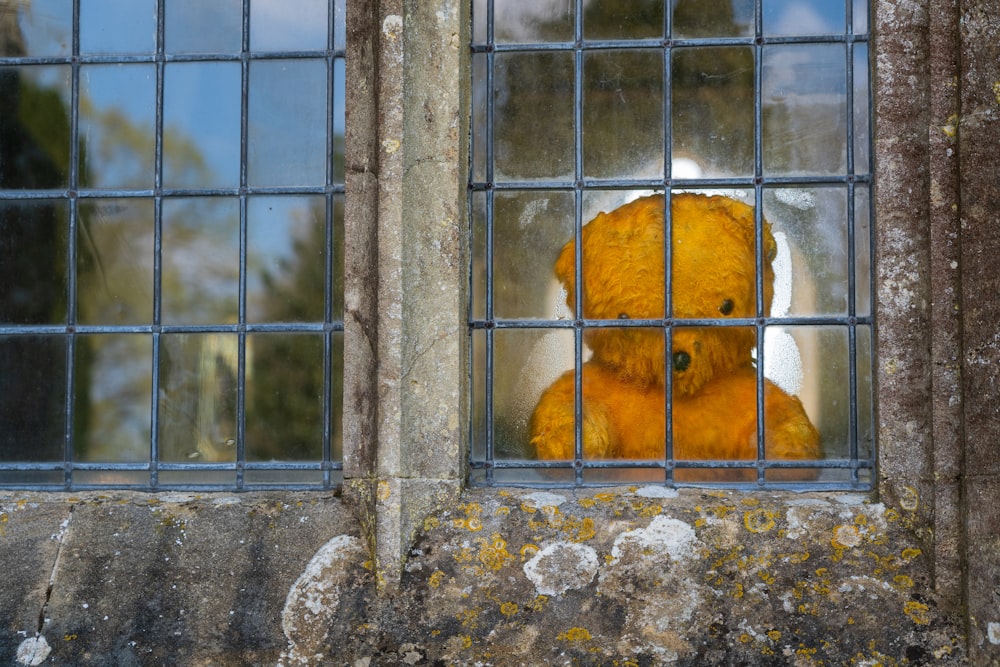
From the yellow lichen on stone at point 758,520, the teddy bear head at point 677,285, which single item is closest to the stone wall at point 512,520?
the yellow lichen on stone at point 758,520

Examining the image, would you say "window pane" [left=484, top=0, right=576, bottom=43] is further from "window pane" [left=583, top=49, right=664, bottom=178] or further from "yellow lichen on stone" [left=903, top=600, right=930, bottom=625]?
"yellow lichen on stone" [left=903, top=600, right=930, bottom=625]

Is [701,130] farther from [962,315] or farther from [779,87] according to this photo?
[962,315]

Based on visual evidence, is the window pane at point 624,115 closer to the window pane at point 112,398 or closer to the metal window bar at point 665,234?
the metal window bar at point 665,234

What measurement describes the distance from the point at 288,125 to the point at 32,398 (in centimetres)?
113

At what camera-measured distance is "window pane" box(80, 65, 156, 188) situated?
291cm

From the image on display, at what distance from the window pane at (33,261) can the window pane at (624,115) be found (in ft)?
5.33

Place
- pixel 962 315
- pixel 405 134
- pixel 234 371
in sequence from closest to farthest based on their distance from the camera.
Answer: pixel 962 315 → pixel 405 134 → pixel 234 371

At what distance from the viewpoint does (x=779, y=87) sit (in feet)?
9.07

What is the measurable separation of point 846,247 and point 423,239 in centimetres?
121

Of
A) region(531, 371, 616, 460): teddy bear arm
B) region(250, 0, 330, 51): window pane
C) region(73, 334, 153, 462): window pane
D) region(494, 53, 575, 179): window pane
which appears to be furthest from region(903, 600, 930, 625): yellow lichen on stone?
region(250, 0, 330, 51): window pane

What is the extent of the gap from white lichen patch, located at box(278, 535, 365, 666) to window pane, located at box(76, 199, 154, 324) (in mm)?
937

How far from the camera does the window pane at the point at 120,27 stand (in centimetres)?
294

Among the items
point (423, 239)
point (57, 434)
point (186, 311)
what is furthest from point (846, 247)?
point (57, 434)

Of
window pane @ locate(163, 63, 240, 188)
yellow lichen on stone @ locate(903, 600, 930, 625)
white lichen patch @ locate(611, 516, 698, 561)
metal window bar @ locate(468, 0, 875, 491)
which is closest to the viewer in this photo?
yellow lichen on stone @ locate(903, 600, 930, 625)
